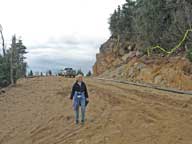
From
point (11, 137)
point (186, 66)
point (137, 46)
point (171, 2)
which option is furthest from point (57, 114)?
point (137, 46)

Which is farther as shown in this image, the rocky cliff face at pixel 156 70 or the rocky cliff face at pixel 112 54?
the rocky cliff face at pixel 112 54

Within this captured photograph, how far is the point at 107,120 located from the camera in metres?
19.9

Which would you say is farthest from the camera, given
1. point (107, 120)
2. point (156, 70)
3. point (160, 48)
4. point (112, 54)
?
point (112, 54)

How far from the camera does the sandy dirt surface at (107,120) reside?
17.0 meters

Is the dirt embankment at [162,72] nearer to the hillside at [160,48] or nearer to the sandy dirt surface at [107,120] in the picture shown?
the hillside at [160,48]

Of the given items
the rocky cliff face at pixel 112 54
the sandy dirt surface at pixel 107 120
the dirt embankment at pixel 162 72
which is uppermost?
the rocky cliff face at pixel 112 54

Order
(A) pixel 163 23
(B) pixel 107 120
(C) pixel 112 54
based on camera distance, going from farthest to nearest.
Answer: (C) pixel 112 54
(A) pixel 163 23
(B) pixel 107 120

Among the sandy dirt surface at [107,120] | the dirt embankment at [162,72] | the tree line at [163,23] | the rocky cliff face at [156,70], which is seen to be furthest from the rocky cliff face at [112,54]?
the sandy dirt surface at [107,120]

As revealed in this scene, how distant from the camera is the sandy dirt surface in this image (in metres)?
17.0

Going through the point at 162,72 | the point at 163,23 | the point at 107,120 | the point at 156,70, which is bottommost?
the point at 107,120

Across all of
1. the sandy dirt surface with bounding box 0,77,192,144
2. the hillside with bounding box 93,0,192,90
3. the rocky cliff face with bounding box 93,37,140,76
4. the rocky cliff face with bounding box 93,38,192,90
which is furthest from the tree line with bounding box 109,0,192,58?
the sandy dirt surface with bounding box 0,77,192,144

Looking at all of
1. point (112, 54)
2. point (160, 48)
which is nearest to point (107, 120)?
point (160, 48)

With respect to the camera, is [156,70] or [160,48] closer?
[156,70]

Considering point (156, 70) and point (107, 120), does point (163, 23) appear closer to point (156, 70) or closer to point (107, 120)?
point (156, 70)
